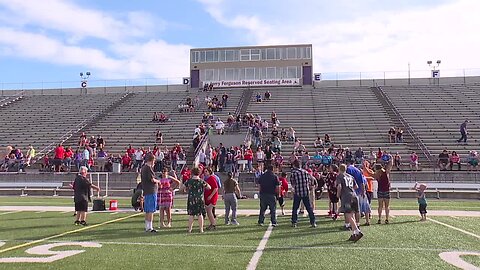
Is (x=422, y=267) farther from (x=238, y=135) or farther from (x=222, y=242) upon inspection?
(x=238, y=135)

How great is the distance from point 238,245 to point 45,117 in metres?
35.7

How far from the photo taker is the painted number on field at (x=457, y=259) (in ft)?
24.2

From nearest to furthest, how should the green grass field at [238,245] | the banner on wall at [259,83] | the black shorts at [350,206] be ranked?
the green grass field at [238,245], the black shorts at [350,206], the banner on wall at [259,83]

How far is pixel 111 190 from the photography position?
2483 centimetres

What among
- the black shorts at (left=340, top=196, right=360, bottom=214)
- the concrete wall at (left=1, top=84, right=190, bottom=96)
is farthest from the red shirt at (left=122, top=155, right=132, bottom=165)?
the concrete wall at (left=1, top=84, right=190, bottom=96)

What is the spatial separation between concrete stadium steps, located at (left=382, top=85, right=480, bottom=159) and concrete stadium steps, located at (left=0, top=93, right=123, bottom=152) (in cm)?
2532

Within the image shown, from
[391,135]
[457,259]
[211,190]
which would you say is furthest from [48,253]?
[391,135]

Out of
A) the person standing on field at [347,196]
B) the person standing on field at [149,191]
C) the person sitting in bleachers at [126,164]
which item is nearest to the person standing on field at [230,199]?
the person standing on field at [149,191]

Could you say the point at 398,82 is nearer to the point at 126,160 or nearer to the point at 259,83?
the point at 259,83

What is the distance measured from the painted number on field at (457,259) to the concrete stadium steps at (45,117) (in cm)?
2989

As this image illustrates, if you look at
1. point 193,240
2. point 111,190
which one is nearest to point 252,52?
point 111,190

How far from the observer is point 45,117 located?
40844 mm

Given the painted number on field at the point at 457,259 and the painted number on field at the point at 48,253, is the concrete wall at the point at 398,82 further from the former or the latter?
the painted number on field at the point at 48,253

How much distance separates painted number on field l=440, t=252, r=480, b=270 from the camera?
738cm
